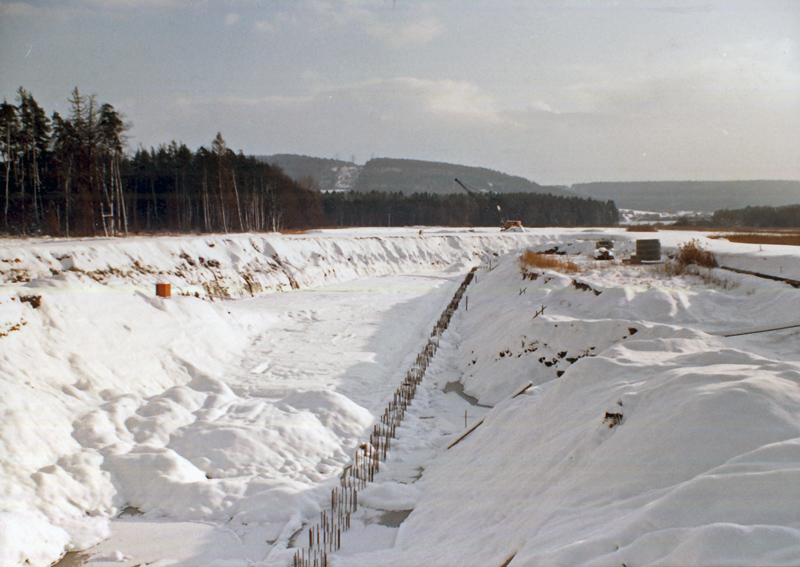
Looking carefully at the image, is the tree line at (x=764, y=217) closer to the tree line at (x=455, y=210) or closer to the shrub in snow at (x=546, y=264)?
the tree line at (x=455, y=210)

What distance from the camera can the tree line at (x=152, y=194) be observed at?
3238cm

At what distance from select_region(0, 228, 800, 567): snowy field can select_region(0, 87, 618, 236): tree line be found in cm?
2096

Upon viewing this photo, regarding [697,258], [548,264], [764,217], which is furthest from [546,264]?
[764,217]

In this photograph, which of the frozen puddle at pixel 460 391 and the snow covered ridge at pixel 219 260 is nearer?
the frozen puddle at pixel 460 391

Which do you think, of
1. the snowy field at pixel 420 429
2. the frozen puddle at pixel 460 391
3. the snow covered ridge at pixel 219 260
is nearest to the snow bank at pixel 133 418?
the snowy field at pixel 420 429

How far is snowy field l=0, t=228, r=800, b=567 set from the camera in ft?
12.8

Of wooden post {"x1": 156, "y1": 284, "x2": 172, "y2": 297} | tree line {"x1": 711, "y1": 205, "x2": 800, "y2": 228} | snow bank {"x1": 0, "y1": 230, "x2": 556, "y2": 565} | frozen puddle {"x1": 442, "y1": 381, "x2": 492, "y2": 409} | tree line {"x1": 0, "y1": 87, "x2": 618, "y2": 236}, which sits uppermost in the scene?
tree line {"x1": 0, "y1": 87, "x2": 618, "y2": 236}

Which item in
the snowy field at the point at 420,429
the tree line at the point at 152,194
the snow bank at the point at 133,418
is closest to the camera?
the snowy field at the point at 420,429

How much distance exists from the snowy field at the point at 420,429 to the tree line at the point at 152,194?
20965 millimetres

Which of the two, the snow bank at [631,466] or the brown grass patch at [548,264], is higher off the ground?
the brown grass patch at [548,264]

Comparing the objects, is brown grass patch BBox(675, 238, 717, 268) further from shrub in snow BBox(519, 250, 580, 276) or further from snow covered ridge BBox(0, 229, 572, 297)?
snow covered ridge BBox(0, 229, 572, 297)

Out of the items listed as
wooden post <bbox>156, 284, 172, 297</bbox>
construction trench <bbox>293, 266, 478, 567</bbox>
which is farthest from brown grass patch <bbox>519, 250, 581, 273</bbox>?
wooden post <bbox>156, 284, 172, 297</bbox>

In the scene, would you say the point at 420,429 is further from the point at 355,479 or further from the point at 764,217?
the point at 764,217

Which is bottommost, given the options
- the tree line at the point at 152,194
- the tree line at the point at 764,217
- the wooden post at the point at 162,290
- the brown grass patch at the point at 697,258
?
the wooden post at the point at 162,290
